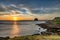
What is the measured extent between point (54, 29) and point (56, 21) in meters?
0.19

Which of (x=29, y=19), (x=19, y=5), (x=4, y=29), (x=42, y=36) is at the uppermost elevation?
(x=19, y=5)

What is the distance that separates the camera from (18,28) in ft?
9.96

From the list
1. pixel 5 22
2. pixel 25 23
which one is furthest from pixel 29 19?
pixel 5 22

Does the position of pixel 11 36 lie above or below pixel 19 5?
below

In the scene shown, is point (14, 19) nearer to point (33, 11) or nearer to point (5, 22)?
point (5, 22)

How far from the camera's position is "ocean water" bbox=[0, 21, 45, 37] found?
2975mm

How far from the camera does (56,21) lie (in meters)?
3.09

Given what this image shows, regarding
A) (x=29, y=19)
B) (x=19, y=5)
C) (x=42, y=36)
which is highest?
(x=19, y=5)

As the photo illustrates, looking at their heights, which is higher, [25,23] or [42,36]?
[25,23]

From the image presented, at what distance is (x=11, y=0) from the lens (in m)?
3.07

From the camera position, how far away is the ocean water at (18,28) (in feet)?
9.76

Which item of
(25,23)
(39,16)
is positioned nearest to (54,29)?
(39,16)

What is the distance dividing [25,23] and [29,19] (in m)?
0.13

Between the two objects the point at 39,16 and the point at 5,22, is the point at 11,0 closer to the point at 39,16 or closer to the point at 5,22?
the point at 5,22
